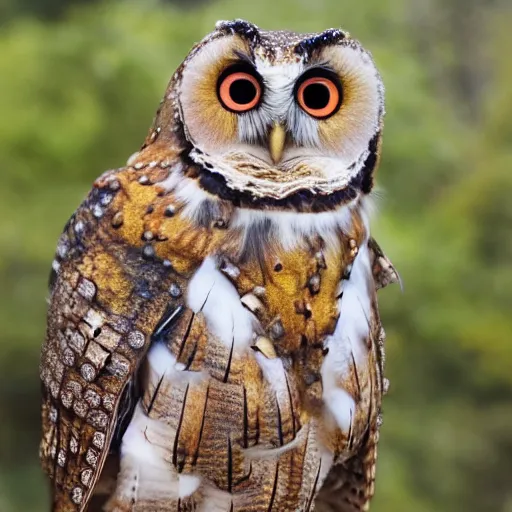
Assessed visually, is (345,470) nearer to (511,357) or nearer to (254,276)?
(254,276)

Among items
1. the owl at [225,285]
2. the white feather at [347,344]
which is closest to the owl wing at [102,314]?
the owl at [225,285]

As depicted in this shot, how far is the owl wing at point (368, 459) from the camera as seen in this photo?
110cm

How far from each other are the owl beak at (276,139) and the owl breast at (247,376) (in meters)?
0.11

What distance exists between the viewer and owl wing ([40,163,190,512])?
95cm

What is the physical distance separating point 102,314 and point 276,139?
350mm

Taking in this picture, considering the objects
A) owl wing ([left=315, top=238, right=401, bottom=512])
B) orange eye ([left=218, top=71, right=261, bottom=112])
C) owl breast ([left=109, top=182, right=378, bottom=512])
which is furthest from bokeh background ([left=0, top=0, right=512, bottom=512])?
orange eye ([left=218, top=71, right=261, bottom=112])

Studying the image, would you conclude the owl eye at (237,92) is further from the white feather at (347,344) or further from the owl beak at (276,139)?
the white feather at (347,344)

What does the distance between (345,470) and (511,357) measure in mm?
2399

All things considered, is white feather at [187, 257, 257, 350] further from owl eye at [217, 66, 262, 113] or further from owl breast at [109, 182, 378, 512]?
owl eye at [217, 66, 262, 113]

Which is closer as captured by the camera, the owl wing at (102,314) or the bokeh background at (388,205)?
the owl wing at (102,314)

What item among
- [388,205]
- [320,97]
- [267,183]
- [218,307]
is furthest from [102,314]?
[388,205]

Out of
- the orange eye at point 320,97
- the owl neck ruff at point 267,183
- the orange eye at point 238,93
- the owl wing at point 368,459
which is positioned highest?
the orange eye at point 320,97

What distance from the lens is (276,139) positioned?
897mm

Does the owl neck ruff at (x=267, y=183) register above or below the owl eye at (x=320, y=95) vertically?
below
